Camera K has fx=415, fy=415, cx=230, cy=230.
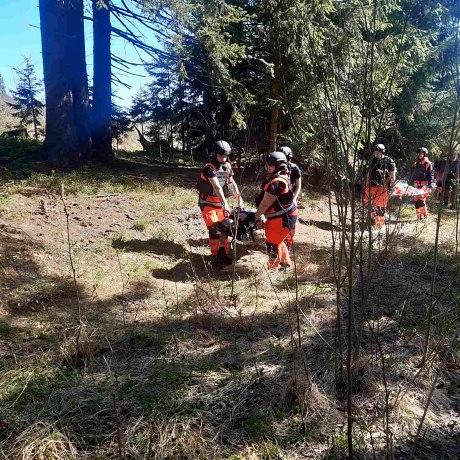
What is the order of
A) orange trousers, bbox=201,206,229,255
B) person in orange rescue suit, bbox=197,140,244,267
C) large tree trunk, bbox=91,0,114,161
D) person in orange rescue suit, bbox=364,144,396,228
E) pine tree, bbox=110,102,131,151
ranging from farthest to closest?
1. pine tree, bbox=110,102,131,151
2. large tree trunk, bbox=91,0,114,161
3. orange trousers, bbox=201,206,229,255
4. person in orange rescue suit, bbox=197,140,244,267
5. person in orange rescue suit, bbox=364,144,396,228

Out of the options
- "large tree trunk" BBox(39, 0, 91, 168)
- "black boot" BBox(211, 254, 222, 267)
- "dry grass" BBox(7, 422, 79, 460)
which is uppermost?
"large tree trunk" BBox(39, 0, 91, 168)

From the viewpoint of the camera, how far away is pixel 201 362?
3.36 meters

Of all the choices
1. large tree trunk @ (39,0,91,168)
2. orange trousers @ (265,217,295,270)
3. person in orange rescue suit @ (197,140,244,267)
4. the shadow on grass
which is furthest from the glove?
large tree trunk @ (39,0,91,168)

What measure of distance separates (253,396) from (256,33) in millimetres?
12302

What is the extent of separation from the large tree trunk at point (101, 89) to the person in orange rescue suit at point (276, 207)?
322 inches

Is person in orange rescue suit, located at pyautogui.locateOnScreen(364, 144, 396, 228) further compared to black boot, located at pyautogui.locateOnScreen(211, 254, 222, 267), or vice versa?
black boot, located at pyautogui.locateOnScreen(211, 254, 222, 267)

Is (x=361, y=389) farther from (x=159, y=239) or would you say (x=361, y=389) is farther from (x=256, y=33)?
(x=256, y=33)

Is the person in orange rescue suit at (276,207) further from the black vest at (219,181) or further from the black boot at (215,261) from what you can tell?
the black boot at (215,261)

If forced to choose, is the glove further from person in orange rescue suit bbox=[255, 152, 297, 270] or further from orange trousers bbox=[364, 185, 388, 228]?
orange trousers bbox=[364, 185, 388, 228]

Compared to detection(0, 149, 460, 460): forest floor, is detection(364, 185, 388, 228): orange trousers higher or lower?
higher

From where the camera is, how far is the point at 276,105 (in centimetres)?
1181

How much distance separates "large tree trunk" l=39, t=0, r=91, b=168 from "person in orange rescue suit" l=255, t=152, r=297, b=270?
7.03 metres

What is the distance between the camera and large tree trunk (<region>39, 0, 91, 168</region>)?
34.3 feet

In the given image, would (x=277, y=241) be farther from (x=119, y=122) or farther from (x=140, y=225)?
(x=119, y=122)
